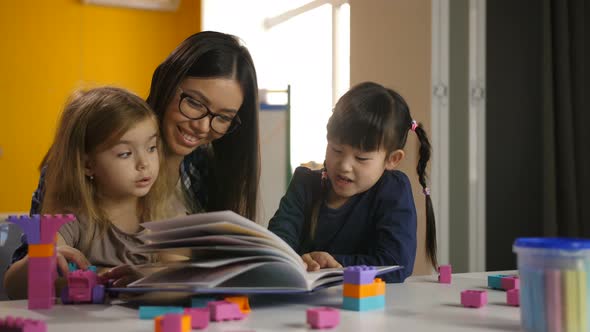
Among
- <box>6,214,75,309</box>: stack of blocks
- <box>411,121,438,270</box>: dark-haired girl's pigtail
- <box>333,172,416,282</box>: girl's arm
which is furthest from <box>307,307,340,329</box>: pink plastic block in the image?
<box>411,121,438,270</box>: dark-haired girl's pigtail

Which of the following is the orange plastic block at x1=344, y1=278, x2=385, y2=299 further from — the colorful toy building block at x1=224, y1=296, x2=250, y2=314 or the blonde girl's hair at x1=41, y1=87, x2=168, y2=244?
the blonde girl's hair at x1=41, y1=87, x2=168, y2=244

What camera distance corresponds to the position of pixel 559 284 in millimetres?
640

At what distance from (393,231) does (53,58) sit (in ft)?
12.7

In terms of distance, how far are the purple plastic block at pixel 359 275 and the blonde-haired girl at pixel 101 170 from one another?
0.62m

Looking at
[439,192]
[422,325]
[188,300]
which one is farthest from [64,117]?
[439,192]

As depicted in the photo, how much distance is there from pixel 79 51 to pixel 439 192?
3097mm

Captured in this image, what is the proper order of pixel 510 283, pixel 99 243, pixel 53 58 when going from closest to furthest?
pixel 510 283, pixel 99 243, pixel 53 58

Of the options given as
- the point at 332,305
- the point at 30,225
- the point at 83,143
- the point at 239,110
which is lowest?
the point at 332,305

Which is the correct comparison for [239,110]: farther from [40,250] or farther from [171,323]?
[171,323]

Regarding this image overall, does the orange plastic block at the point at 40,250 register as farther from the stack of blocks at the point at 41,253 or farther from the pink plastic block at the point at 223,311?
the pink plastic block at the point at 223,311

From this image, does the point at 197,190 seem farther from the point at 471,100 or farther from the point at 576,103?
the point at 576,103

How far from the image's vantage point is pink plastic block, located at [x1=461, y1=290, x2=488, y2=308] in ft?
2.84

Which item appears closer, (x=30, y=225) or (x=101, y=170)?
(x=30, y=225)

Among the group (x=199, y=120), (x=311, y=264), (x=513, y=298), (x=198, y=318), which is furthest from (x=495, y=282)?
(x=199, y=120)
